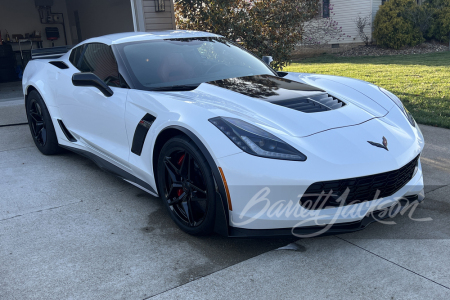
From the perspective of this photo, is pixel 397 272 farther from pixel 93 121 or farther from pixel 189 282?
pixel 93 121

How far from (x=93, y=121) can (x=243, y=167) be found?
1.86m

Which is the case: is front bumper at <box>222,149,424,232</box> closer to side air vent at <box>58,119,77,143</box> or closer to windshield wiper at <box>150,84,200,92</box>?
windshield wiper at <box>150,84,200,92</box>

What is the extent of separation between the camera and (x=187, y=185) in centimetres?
282

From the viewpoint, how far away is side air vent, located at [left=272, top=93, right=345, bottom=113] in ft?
9.66

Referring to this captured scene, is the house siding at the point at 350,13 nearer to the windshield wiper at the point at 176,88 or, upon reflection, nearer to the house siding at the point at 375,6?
the house siding at the point at 375,6

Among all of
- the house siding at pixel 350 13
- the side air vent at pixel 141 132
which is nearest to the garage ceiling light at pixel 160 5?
the side air vent at pixel 141 132

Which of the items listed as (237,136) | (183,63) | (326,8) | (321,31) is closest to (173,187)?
(237,136)

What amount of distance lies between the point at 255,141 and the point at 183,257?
0.85 meters

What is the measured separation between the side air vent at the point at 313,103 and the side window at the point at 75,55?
2395 mm

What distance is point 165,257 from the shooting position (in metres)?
2.68

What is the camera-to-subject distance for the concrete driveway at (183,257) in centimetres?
230

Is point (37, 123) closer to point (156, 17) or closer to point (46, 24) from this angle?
point (156, 17)

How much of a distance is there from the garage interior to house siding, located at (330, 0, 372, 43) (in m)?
10.9

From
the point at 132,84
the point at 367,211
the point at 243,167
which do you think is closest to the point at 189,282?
the point at 243,167
